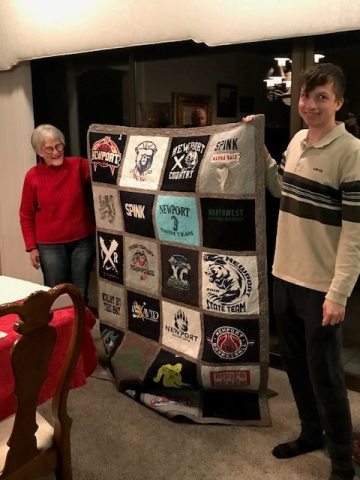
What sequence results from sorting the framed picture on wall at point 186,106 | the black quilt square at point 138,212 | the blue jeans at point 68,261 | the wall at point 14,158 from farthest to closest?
the wall at point 14,158, the framed picture on wall at point 186,106, the blue jeans at point 68,261, the black quilt square at point 138,212

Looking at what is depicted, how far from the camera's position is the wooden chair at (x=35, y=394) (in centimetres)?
131

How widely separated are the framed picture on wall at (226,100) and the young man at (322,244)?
3.74 feet

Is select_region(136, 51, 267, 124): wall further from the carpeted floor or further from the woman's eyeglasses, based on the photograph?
the carpeted floor

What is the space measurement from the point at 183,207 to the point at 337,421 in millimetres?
1100

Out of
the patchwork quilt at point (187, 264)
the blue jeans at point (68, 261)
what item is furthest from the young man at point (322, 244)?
the blue jeans at point (68, 261)

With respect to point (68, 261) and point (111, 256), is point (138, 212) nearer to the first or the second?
point (111, 256)

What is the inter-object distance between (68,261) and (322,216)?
169 centimetres

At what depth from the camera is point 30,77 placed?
3572mm

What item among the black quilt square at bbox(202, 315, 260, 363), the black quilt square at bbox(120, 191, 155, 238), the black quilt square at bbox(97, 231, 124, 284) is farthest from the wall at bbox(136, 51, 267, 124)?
the black quilt square at bbox(202, 315, 260, 363)

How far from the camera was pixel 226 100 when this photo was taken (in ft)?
9.61

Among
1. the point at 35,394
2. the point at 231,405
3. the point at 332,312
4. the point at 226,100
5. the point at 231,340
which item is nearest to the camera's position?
the point at 35,394

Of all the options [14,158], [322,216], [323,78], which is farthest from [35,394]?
[14,158]

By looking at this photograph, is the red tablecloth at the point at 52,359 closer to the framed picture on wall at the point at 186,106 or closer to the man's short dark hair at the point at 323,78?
the man's short dark hair at the point at 323,78

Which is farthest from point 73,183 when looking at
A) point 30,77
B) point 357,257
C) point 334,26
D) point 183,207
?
point 357,257
